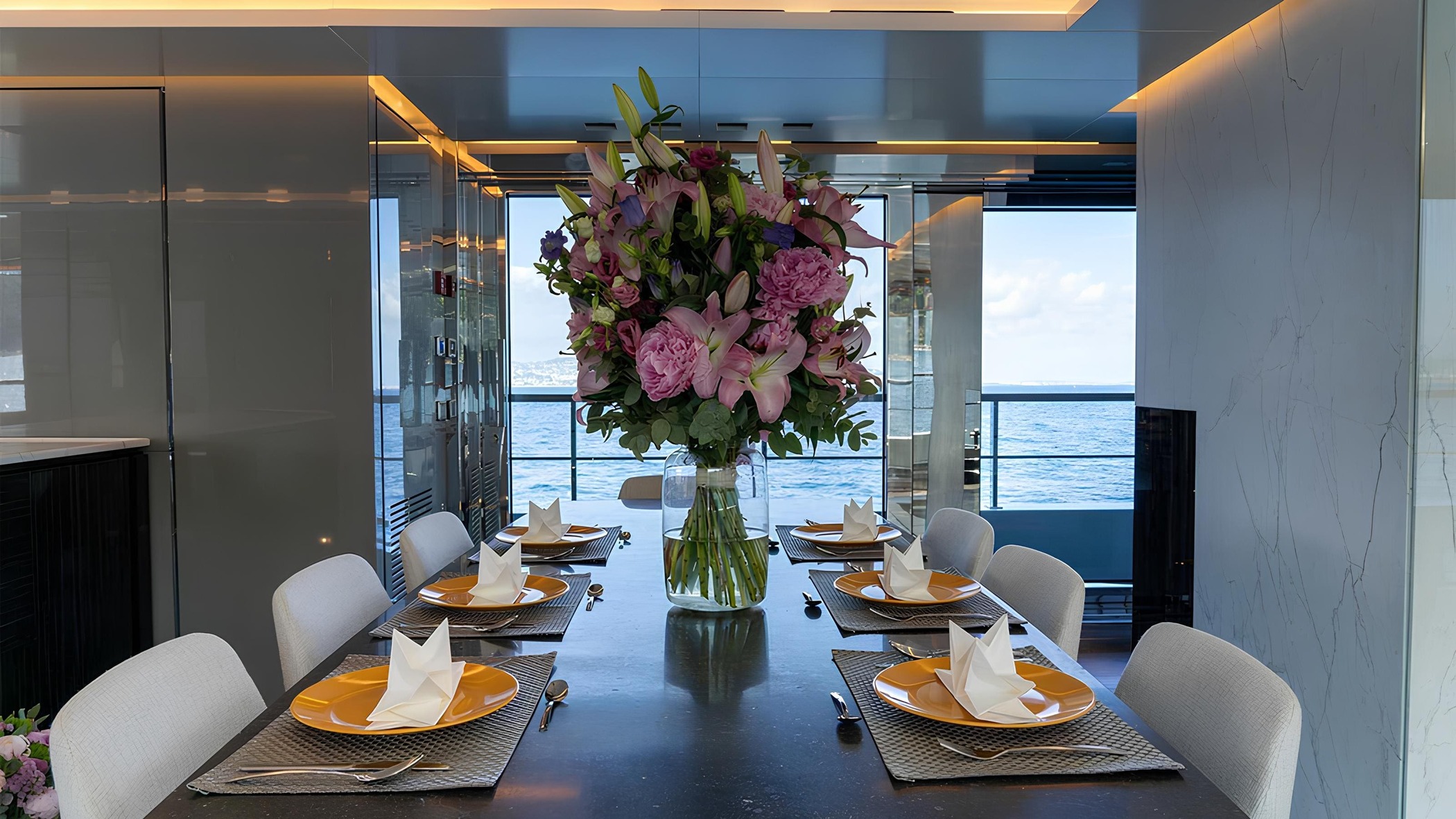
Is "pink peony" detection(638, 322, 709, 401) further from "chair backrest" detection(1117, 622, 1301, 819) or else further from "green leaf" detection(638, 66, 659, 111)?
"chair backrest" detection(1117, 622, 1301, 819)

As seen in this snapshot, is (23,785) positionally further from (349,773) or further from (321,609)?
(349,773)

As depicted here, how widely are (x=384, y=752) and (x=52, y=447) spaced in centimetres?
307

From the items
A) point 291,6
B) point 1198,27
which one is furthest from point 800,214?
point 291,6

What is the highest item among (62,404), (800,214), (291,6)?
(291,6)

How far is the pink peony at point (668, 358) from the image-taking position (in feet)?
A: 4.81

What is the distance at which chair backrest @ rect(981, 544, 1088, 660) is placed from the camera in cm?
185

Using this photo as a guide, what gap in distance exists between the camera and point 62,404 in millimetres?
3834

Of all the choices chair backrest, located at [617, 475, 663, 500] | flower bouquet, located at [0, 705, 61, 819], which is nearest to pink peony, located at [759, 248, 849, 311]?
flower bouquet, located at [0, 705, 61, 819]

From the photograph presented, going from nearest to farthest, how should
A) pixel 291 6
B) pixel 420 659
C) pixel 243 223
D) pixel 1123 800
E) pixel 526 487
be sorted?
pixel 1123 800, pixel 420 659, pixel 291 6, pixel 243 223, pixel 526 487

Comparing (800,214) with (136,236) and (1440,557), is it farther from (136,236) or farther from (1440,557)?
(136,236)

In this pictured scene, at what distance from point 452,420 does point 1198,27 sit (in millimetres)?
3414

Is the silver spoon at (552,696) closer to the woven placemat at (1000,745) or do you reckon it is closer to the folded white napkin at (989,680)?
the woven placemat at (1000,745)

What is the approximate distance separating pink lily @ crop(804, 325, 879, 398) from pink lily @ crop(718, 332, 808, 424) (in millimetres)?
60

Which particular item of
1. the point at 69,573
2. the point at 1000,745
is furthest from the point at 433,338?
the point at 1000,745
